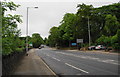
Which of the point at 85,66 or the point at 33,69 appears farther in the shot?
the point at 85,66

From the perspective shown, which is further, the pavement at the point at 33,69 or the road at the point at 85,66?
the road at the point at 85,66

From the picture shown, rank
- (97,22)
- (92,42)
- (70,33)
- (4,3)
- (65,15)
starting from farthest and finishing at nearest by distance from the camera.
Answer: (65,15)
(70,33)
(92,42)
(97,22)
(4,3)

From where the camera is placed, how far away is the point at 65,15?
82750mm

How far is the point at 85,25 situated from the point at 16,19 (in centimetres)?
5530

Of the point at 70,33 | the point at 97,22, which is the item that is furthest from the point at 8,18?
the point at 70,33

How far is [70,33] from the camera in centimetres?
7494

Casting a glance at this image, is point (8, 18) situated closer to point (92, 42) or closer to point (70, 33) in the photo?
point (92, 42)

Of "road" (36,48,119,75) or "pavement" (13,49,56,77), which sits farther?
"road" (36,48,119,75)

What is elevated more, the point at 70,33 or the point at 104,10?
the point at 104,10

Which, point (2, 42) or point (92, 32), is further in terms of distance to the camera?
point (92, 32)

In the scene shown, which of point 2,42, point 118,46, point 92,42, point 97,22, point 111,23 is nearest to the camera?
point 2,42

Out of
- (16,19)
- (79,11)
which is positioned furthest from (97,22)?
(16,19)

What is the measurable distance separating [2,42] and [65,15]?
75.4 m

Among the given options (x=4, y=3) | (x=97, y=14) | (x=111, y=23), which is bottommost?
(x=4, y=3)
